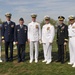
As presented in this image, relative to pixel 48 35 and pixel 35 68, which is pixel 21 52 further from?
pixel 48 35

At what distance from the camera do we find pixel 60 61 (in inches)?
434

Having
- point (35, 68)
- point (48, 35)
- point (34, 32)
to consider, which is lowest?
point (35, 68)

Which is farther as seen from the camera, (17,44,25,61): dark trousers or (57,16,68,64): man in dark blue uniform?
(17,44,25,61): dark trousers

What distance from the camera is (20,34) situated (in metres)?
10.9

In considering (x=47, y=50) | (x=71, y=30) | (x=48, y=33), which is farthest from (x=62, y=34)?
A: (x=47, y=50)

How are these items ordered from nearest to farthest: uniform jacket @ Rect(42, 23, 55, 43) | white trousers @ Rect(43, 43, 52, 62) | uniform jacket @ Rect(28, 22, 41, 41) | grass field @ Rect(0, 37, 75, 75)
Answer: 1. grass field @ Rect(0, 37, 75, 75)
2. uniform jacket @ Rect(42, 23, 55, 43)
3. white trousers @ Rect(43, 43, 52, 62)
4. uniform jacket @ Rect(28, 22, 41, 41)

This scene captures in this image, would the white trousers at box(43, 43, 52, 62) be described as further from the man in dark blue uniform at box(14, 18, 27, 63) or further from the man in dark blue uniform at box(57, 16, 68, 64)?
the man in dark blue uniform at box(14, 18, 27, 63)

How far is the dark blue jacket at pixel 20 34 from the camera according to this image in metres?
10.9

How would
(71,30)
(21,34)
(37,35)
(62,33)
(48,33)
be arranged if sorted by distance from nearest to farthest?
1. (71,30)
2. (62,33)
3. (48,33)
4. (37,35)
5. (21,34)

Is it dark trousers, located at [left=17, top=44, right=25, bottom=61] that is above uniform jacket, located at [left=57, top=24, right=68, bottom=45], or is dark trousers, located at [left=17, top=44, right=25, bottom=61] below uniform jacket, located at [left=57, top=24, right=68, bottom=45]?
below

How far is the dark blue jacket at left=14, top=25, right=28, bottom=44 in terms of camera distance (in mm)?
10922

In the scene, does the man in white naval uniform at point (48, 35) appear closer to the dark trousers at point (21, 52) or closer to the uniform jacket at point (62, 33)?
the uniform jacket at point (62, 33)

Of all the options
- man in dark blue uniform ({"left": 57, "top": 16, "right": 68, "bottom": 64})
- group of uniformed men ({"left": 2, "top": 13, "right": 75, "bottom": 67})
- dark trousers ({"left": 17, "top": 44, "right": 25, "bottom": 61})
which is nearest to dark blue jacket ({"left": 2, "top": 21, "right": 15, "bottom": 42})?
group of uniformed men ({"left": 2, "top": 13, "right": 75, "bottom": 67})

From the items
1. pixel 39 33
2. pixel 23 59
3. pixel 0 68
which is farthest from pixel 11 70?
pixel 39 33
